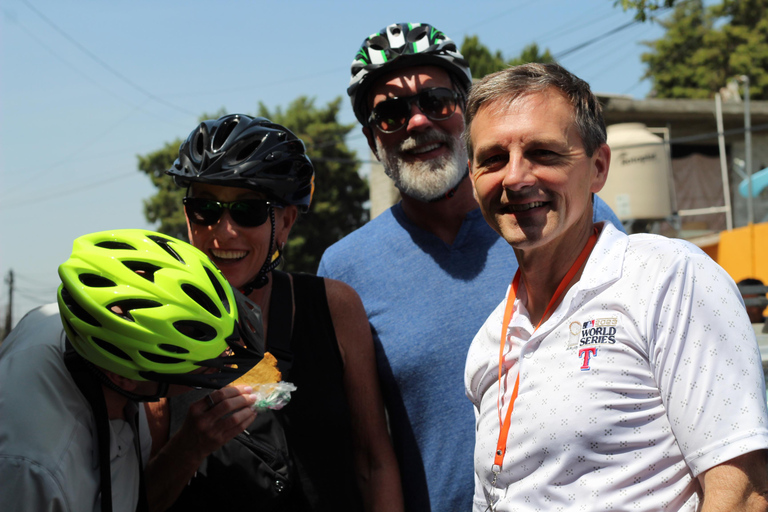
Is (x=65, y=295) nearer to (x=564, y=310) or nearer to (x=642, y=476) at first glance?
(x=564, y=310)

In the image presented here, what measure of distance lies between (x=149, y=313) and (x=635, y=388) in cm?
131

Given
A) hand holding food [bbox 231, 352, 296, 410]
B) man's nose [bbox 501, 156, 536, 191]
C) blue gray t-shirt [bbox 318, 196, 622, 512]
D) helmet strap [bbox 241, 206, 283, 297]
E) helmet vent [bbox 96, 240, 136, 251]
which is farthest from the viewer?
blue gray t-shirt [bbox 318, 196, 622, 512]

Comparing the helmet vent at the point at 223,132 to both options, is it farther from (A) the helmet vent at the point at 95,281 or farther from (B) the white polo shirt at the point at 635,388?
(B) the white polo shirt at the point at 635,388

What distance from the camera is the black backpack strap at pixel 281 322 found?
2486mm

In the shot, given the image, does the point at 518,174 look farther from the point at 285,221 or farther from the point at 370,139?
the point at 370,139

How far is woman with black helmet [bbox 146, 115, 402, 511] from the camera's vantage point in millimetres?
2436

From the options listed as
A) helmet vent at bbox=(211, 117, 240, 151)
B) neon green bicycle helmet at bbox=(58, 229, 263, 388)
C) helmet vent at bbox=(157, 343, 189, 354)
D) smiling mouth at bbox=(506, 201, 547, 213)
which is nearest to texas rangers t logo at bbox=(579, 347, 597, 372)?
smiling mouth at bbox=(506, 201, 547, 213)

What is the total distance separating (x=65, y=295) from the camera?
1.97 meters

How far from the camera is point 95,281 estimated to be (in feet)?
6.44

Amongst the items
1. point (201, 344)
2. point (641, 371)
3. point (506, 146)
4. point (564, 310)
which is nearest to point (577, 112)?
point (506, 146)

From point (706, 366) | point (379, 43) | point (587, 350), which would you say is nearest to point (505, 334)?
point (587, 350)

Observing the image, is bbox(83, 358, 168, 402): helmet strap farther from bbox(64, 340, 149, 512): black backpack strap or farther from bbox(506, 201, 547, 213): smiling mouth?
bbox(506, 201, 547, 213): smiling mouth

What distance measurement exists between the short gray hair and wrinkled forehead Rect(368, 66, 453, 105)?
1.04 meters

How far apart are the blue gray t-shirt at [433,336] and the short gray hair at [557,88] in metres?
0.88
